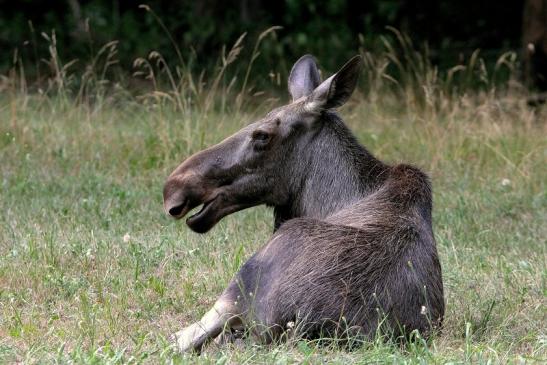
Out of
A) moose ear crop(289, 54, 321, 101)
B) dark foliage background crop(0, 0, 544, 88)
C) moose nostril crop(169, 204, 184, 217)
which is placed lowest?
dark foliage background crop(0, 0, 544, 88)

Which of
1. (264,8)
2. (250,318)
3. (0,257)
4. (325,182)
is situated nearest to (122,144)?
(0,257)

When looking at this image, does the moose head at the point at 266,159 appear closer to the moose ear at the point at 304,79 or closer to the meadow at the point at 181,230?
the moose ear at the point at 304,79

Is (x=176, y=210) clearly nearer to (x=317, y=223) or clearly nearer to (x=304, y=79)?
(x=317, y=223)

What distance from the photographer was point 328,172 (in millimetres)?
6895

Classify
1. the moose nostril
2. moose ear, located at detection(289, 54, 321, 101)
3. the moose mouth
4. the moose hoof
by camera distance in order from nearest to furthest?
the moose hoof
the moose nostril
the moose mouth
moose ear, located at detection(289, 54, 321, 101)

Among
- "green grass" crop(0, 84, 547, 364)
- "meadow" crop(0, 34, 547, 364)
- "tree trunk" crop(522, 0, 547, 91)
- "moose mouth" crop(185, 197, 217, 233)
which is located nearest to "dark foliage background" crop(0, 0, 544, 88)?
"meadow" crop(0, 34, 547, 364)

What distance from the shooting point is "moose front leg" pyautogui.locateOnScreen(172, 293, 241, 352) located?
585cm

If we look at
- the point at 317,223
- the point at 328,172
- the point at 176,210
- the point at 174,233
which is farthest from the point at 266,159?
the point at 174,233

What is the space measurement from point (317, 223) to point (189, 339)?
0.92m

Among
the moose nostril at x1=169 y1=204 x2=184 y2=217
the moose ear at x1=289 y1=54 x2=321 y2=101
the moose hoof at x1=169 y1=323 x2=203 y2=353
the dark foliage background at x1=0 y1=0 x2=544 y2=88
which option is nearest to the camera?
the moose hoof at x1=169 y1=323 x2=203 y2=353

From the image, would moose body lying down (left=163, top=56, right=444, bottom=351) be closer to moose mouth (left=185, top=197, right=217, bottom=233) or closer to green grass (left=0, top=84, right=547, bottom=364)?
moose mouth (left=185, top=197, right=217, bottom=233)

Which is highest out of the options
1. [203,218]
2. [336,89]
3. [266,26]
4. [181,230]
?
[336,89]

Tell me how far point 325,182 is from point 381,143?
5.22m

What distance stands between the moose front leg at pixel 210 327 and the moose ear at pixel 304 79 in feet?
6.22
